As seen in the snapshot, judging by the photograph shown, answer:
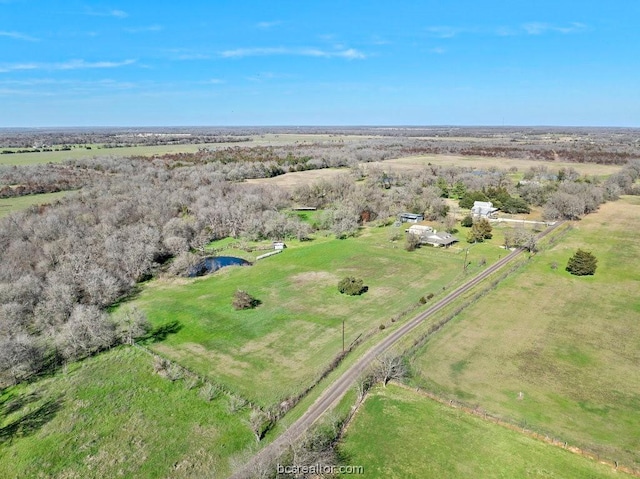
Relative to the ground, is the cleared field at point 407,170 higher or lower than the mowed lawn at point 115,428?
higher

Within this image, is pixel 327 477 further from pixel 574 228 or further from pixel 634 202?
pixel 634 202

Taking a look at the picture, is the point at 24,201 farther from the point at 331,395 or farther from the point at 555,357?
the point at 555,357

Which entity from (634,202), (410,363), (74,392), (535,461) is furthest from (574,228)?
(74,392)

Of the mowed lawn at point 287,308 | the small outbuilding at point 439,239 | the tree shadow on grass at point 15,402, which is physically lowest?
the tree shadow on grass at point 15,402

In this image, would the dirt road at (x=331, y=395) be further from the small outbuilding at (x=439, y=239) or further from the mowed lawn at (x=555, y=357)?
the small outbuilding at (x=439, y=239)

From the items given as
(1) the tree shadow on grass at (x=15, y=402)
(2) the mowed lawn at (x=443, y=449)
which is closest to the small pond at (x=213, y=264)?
(1) the tree shadow on grass at (x=15, y=402)

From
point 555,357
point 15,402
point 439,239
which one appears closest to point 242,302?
point 15,402

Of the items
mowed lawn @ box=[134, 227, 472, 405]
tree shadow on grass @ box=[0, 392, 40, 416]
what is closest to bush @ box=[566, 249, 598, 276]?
mowed lawn @ box=[134, 227, 472, 405]
